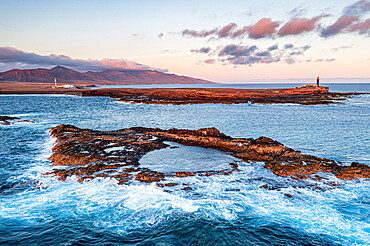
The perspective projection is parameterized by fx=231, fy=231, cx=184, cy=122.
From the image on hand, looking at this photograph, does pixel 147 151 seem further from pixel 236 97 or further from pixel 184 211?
pixel 236 97

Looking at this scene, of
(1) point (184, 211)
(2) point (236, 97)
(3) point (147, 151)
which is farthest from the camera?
(2) point (236, 97)

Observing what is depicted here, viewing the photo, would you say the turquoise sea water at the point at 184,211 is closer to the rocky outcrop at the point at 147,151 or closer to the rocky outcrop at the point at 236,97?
the rocky outcrop at the point at 147,151

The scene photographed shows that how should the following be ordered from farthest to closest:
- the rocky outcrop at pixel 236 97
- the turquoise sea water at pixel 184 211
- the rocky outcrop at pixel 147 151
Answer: the rocky outcrop at pixel 236 97 → the rocky outcrop at pixel 147 151 → the turquoise sea water at pixel 184 211

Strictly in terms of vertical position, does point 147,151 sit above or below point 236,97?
below

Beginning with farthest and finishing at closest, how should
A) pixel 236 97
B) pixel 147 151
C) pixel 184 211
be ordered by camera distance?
pixel 236 97 < pixel 147 151 < pixel 184 211

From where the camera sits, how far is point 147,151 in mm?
23188

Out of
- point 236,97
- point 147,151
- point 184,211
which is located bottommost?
point 184,211

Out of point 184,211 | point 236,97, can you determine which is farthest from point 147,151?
point 236,97

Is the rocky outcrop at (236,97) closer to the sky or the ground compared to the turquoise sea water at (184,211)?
closer to the sky

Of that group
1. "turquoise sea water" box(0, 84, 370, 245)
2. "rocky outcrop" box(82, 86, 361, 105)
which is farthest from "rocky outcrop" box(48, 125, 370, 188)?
"rocky outcrop" box(82, 86, 361, 105)

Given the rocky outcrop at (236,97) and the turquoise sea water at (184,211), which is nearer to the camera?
the turquoise sea water at (184,211)

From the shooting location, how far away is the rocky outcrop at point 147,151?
17.3 metres

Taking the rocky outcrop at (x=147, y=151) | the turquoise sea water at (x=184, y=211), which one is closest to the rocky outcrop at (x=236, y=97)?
the rocky outcrop at (x=147, y=151)

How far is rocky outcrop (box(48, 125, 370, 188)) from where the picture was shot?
1734 centimetres
